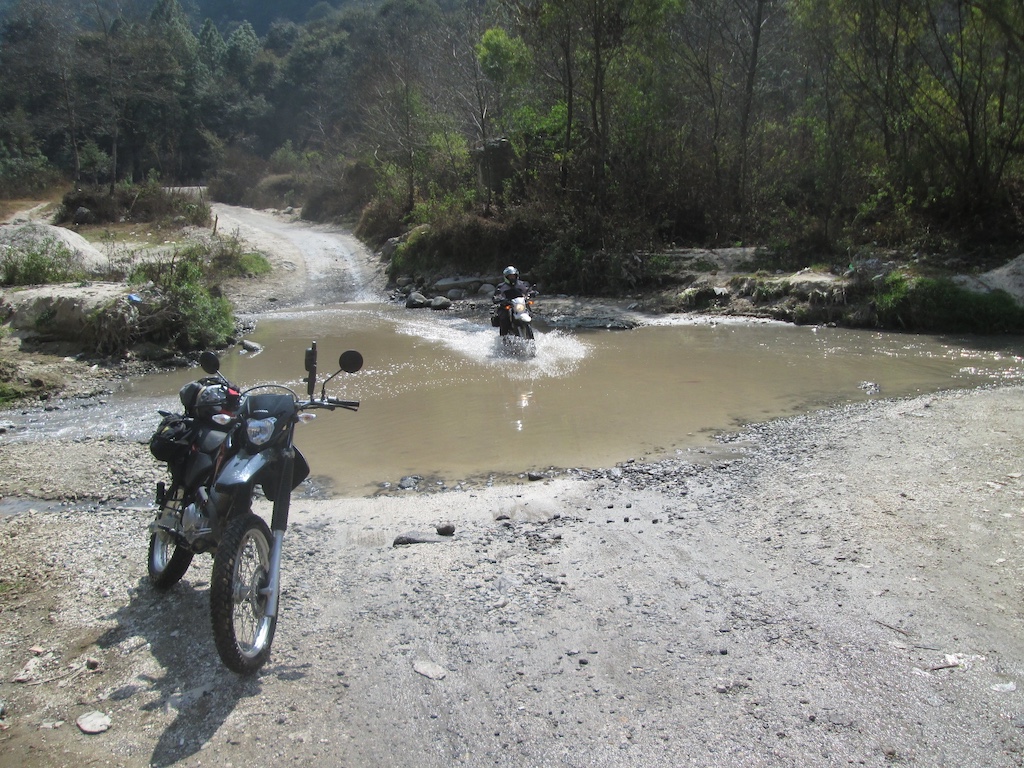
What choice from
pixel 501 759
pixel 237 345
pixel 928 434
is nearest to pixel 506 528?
pixel 501 759

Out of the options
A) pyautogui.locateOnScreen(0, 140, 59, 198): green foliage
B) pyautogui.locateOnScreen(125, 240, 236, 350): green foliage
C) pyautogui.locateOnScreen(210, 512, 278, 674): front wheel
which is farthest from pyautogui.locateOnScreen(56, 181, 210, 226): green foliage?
pyautogui.locateOnScreen(210, 512, 278, 674): front wheel

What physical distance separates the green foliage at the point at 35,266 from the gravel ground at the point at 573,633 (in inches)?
423

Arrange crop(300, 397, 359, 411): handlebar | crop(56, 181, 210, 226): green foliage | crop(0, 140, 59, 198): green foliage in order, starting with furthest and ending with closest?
crop(0, 140, 59, 198): green foliage < crop(56, 181, 210, 226): green foliage < crop(300, 397, 359, 411): handlebar

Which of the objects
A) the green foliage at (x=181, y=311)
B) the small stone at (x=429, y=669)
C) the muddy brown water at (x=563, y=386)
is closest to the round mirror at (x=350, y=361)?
the small stone at (x=429, y=669)

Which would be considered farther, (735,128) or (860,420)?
(735,128)

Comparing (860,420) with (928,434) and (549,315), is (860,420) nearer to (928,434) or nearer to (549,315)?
(928,434)

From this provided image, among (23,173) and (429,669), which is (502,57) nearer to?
(429,669)

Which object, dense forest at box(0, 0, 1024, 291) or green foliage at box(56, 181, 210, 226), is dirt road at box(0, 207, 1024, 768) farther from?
green foliage at box(56, 181, 210, 226)

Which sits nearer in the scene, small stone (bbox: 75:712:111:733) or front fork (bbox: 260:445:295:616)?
small stone (bbox: 75:712:111:733)

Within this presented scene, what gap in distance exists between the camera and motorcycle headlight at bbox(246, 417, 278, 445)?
11.9 feet

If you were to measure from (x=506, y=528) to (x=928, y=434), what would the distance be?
3954 mm

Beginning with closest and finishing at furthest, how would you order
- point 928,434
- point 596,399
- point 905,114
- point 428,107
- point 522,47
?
point 928,434, point 596,399, point 905,114, point 522,47, point 428,107

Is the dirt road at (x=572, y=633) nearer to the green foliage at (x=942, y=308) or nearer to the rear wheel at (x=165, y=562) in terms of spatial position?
the rear wheel at (x=165, y=562)

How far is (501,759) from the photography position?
2967mm
